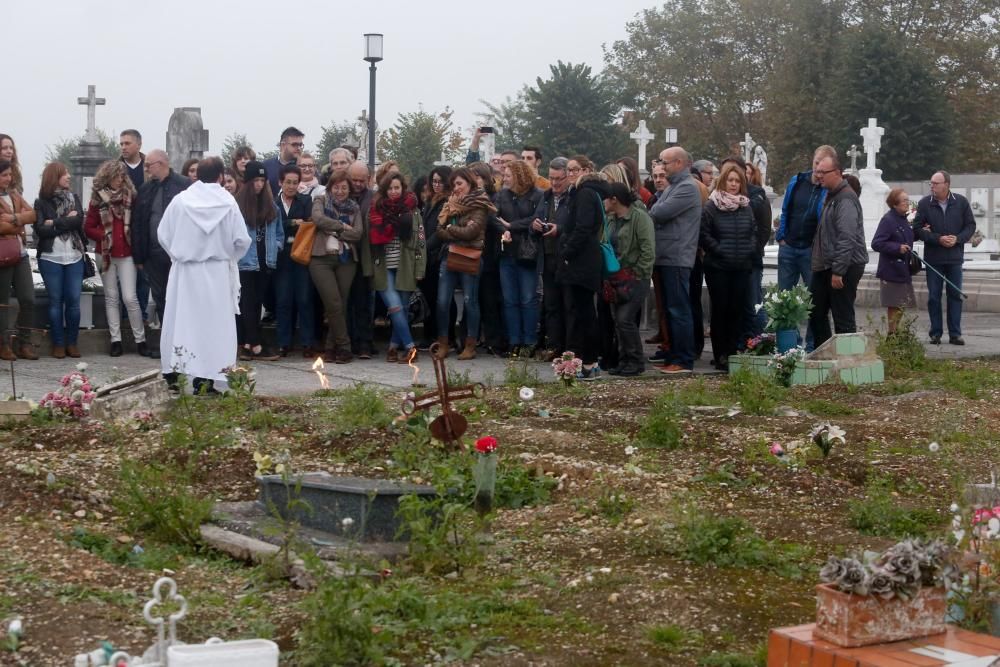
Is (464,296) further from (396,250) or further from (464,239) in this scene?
(396,250)

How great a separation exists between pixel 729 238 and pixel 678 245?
506mm

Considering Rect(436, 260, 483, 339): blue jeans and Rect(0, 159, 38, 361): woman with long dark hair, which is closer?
Rect(0, 159, 38, 361): woman with long dark hair

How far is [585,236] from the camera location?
12172 millimetres

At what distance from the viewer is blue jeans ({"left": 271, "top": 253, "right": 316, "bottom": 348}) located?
1348 centimetres

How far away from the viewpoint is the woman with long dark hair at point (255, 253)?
13070 millimetres

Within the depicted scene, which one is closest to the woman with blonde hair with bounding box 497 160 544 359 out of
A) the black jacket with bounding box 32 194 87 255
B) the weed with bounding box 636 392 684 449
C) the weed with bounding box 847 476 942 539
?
the black jacket with bounding box 32 194 87 255

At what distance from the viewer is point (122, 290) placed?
1320cm

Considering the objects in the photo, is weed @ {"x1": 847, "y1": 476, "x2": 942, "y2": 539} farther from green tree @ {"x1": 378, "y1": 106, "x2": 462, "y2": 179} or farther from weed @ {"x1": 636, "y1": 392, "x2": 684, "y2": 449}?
green tree @ {"x1": 378, "y1": 106, "x2": 462, "y2": 179}

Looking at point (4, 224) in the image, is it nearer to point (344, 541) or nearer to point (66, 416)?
point (66, 416)

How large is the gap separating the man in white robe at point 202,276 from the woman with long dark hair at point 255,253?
1.63 meters

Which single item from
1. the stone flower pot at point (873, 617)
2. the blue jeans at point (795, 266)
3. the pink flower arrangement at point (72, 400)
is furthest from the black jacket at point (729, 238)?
the stone flower pot at point (873, 617)

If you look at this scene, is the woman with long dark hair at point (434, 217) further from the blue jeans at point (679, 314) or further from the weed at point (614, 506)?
the weed at point (614, 506)

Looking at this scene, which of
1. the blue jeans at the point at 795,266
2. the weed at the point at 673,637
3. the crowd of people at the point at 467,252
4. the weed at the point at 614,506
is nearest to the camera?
the weed at the point at 673,637

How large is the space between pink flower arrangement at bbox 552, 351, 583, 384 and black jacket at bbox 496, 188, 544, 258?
252cm
